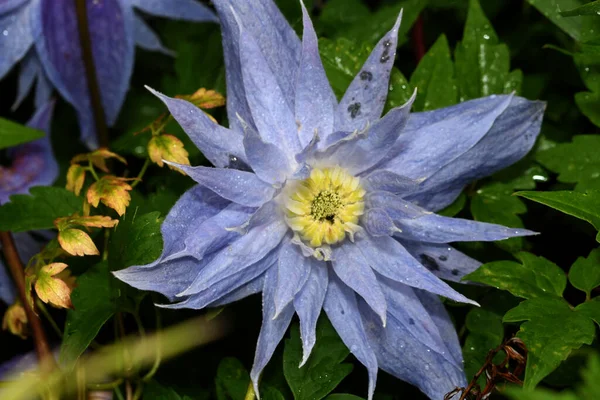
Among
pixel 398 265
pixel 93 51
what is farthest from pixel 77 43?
pixel 398 265

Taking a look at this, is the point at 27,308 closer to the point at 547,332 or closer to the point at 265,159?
the point at 265,159

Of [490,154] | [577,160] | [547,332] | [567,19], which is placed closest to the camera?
[547,332]

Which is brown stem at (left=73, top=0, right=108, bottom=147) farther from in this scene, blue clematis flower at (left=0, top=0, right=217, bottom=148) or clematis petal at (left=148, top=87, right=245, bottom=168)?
clematis petal at (left=148, top=87, right=245, bottom=168)

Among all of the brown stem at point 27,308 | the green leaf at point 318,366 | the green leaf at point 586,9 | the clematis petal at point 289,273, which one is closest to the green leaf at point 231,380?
the green leaf at point 318,366

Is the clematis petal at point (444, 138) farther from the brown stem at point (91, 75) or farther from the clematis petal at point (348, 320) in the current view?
the brown stem at point (91, 75)

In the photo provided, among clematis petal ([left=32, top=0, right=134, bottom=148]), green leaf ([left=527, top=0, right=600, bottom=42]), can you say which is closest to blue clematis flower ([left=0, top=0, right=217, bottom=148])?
clematis petal ([left=32, top=0, right=134, bottom=148])

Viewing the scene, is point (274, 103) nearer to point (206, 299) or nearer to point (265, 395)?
point (206, 299)

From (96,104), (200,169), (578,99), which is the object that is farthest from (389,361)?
(96,104)
